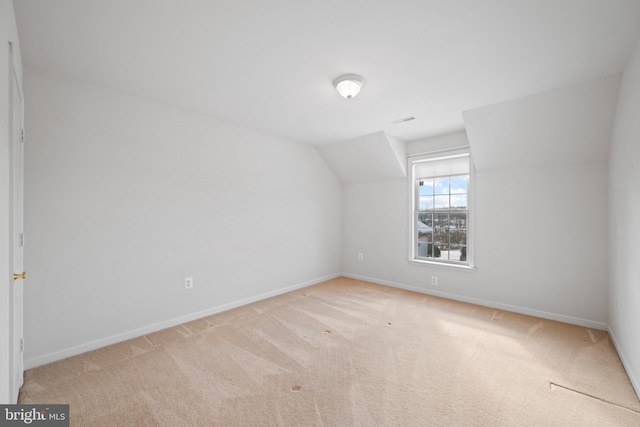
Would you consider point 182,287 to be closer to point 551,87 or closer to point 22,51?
point 22,51

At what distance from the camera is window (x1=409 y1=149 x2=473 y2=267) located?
4.08 meters

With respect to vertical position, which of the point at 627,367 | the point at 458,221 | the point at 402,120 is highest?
the point at 402,120

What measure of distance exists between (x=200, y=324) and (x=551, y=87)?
456cm

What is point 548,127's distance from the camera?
3.04 meters

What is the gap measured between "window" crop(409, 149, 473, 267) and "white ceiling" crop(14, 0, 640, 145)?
1310 mm

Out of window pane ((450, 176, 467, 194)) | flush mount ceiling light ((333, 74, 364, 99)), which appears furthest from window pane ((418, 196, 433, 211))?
flush mount ceiling light ((333, 74, 364, 99))

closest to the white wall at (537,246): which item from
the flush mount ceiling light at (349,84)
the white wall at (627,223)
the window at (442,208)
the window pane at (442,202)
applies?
the window at (442,208)

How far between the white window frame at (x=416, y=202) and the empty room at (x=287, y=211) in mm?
52

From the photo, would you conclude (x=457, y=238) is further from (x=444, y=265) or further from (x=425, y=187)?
(x=425, y=187)

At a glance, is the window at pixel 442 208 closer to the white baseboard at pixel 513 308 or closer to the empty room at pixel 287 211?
the empty room at pixel 287 211

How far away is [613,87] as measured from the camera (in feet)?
8.21

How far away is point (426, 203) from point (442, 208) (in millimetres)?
278

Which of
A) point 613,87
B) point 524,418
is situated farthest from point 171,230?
point 613,87

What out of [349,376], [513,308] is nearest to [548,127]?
[513,308]
